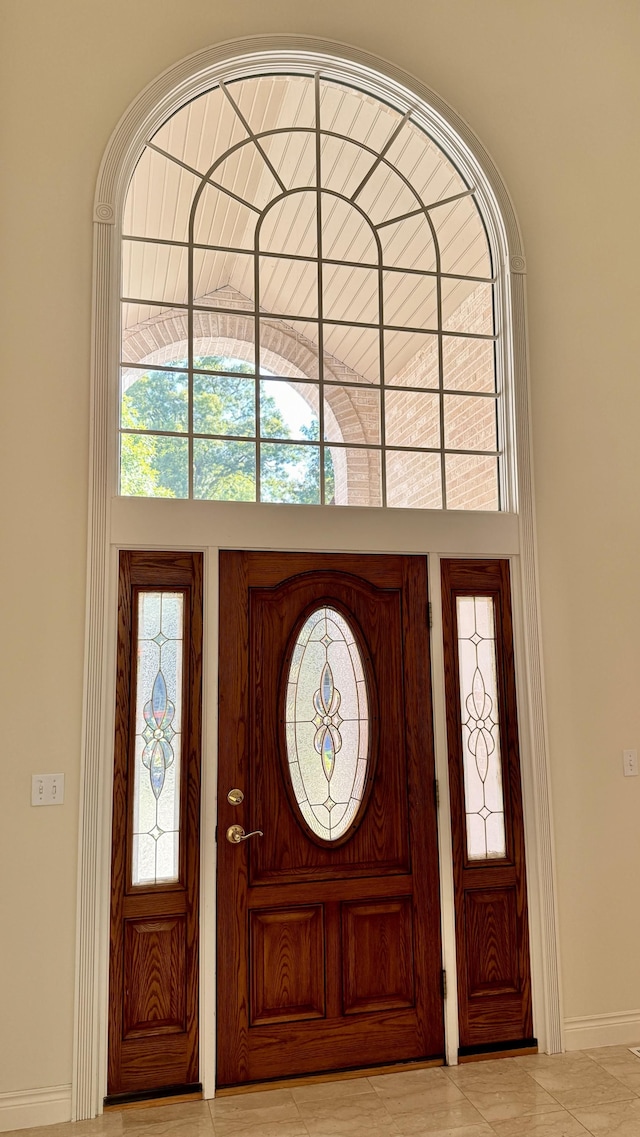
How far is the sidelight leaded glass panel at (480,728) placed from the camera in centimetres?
334

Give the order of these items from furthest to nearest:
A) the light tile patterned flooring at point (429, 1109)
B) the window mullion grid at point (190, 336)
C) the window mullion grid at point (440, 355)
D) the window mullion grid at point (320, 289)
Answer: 1. the window mullion grid at point (440, 355)
2. the window mullion grid at point (320, 289)
3. the window mullion grid at point (190, 336)
4. the light tile patterned flooring at point (429, 1109)

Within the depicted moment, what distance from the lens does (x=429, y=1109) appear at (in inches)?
111

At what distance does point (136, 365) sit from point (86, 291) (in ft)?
1.08

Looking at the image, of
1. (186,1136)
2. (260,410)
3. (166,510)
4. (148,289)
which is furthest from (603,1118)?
(148,289)

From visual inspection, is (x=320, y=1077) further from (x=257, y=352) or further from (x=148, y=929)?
(x=257, y=352)

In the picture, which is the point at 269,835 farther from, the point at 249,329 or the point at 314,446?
the point at 249,329

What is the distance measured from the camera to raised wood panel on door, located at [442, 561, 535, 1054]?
3223 millimetres

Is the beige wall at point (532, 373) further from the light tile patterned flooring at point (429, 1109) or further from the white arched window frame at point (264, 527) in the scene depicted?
the light tile patterned flooring at point (429, 1109)

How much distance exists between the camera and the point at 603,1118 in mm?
2748

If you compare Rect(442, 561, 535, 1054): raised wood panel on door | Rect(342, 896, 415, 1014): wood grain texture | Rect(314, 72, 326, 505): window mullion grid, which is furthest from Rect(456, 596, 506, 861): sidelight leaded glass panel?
Rect(314, 72, 326, 505): window mullion grid

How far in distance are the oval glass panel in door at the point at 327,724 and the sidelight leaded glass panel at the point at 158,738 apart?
1.48ft

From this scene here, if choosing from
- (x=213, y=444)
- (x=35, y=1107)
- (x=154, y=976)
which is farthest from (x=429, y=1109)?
(x=213, y=444)

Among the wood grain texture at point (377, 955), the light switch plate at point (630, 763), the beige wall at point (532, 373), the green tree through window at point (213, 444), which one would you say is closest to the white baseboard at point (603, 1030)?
the beige wall at point (532, 373)

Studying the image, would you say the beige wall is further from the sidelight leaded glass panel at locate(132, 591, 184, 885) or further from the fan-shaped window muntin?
the fan-shaped window muntin
